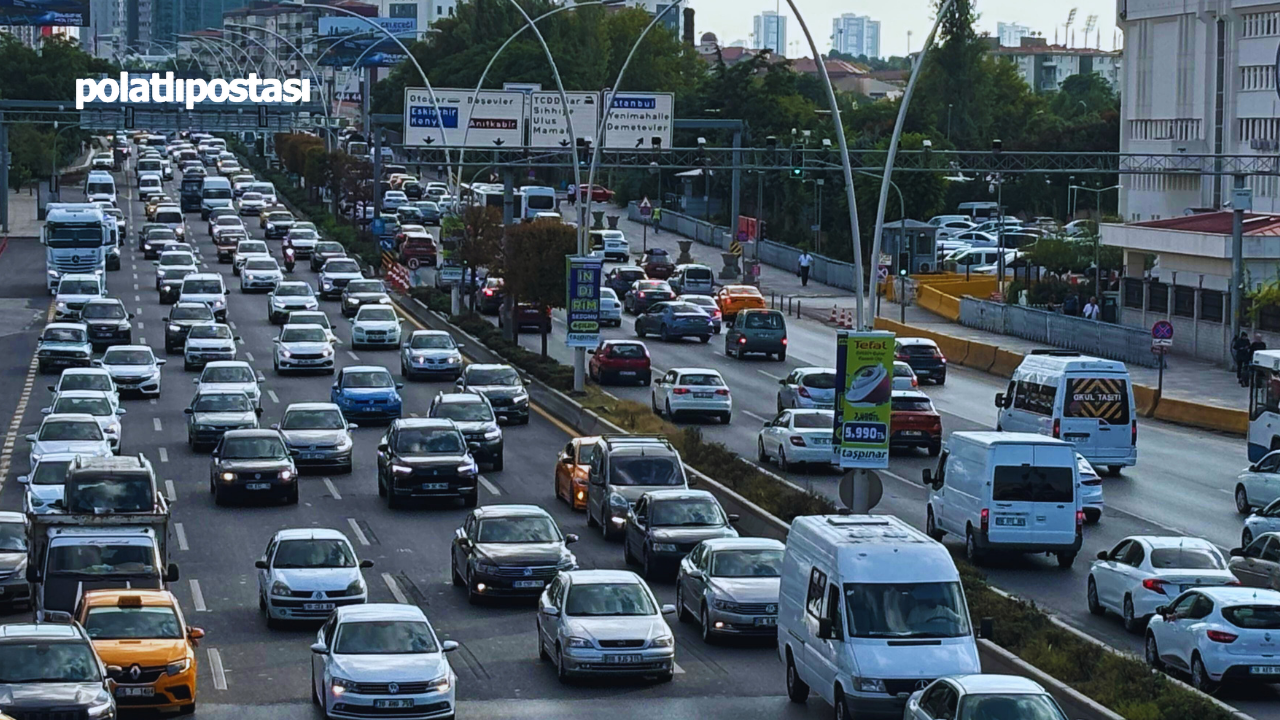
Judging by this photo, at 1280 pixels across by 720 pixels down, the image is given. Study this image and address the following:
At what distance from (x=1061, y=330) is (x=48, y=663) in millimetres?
50097

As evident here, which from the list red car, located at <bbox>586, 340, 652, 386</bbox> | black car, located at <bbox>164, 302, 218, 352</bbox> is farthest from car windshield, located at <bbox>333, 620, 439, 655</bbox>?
black car, located at <bbox>164, 302, 218, 352</bbox>

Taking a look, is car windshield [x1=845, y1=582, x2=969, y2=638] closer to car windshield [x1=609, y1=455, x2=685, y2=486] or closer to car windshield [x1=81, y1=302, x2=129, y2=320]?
car windshield [x1=609, y1=455, x2=685, y2=486]

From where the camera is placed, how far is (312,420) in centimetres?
4125

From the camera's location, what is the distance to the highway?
2298cm

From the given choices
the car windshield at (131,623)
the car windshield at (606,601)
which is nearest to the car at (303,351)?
the car windshield at (606,601)

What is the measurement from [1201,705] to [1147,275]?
50798 mm

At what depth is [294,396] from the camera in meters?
51.4

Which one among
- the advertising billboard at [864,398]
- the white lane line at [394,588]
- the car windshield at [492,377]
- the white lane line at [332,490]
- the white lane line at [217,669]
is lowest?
the white lane line at [332,490]

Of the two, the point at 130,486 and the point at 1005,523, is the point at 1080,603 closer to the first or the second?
the point at 1005,523

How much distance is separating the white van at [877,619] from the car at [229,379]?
87.3 feet

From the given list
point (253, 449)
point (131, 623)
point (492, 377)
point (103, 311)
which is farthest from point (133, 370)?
point (131, 623)

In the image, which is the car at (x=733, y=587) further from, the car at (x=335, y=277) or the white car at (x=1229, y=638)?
the car at (x=335, y=277)

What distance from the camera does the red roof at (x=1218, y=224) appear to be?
64500 millimetres

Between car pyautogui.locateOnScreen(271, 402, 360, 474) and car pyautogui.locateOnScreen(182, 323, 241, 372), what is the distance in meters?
15.6
